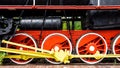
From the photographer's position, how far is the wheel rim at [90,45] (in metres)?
8.84

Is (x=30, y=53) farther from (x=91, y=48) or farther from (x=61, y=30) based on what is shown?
(x=91, y=48)

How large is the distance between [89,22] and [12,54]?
2.22 metres

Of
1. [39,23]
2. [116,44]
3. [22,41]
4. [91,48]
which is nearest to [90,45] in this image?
[91,48]

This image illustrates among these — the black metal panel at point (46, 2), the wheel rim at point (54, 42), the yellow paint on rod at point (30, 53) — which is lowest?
the yellow paint on rod at point (30, 53)

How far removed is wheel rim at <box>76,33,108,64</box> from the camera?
8.84 m

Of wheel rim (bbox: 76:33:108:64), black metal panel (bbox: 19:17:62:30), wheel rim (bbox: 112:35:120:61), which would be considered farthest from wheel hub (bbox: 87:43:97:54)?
black metal panel (bbox: 19:17:62:30)

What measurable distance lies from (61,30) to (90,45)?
0.88 m

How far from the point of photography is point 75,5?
873 centimetres

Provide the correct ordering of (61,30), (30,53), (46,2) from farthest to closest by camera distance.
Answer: (61,30) < (46,2) < (30,53)

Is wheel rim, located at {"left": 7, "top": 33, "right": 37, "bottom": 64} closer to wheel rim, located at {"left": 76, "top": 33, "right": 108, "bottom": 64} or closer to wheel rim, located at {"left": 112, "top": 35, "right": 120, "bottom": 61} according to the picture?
wheel rim, located at {"left": 76, "top": 33, "right": 108, "bottom": 64}

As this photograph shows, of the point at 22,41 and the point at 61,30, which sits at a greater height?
the point at 61,30

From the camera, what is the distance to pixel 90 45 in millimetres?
8836

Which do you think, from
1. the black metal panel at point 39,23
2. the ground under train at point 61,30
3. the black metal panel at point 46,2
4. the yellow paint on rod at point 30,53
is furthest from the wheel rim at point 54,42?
the black metal panel at point 46,2

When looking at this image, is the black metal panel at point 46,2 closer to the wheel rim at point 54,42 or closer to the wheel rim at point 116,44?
the wheel rim at point 54,42
